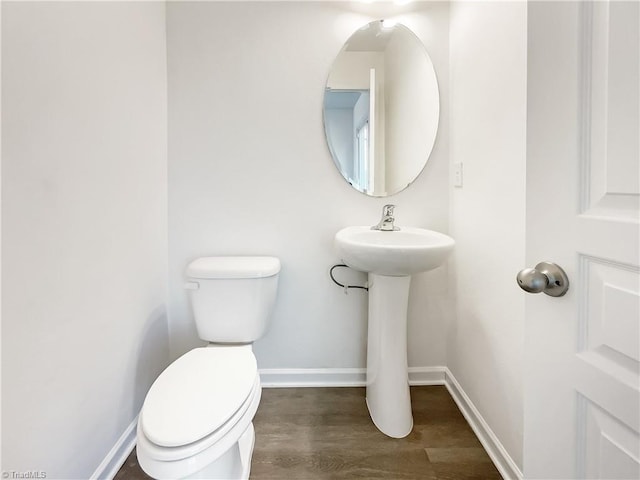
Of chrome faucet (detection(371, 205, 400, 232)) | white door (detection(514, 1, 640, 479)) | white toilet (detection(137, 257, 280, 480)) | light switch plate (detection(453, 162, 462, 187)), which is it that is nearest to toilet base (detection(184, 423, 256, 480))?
white toilet (detection(137, 257, 280, 480))

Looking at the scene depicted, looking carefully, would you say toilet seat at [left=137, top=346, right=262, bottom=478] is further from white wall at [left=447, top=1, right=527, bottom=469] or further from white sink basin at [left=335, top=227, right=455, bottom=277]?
white wall at [left=447, top=1, right=527, bottom=469]

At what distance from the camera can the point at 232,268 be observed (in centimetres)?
160

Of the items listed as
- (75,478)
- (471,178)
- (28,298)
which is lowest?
(75,478)

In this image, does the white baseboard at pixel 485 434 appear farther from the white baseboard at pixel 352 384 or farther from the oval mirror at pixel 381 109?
the oval mirror at pixel 381 109

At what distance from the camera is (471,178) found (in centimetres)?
160

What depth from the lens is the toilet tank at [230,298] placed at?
158cm

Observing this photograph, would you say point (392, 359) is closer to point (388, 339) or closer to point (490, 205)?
point (388, 339)

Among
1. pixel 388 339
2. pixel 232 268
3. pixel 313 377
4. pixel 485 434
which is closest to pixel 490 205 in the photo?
pixel 388 339

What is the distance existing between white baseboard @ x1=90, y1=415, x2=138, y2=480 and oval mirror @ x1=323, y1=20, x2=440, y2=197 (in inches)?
57.9

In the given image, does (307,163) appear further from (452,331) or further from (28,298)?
(28,298)

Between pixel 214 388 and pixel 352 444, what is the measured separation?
0.69 m

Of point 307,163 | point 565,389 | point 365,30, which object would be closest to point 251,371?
point 565,389

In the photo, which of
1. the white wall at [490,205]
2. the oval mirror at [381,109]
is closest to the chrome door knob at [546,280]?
the white wall at [490,205]

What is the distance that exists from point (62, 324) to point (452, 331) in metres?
1.67
